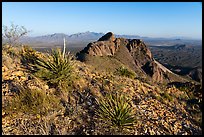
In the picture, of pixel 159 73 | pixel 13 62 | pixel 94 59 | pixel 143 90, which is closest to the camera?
pixel 13 62

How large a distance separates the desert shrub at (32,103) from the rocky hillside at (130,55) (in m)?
20.6

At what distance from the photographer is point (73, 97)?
7.68m

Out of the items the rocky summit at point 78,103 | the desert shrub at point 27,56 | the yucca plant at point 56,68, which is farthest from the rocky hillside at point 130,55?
the yucca plant at point 56,68

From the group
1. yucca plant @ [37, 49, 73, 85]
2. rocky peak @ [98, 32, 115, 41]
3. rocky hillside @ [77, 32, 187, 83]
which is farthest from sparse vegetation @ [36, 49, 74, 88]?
rocky peak @ [98, 32, 115, 41]

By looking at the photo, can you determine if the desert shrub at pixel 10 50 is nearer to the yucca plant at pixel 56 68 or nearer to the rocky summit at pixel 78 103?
the rocky summit at pixel 78 103

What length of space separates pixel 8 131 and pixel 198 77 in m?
47.3

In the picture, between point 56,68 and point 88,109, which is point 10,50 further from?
point 88,109

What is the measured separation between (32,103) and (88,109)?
1487 mm

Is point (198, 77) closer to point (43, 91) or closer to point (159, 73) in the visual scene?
point (159, 73)

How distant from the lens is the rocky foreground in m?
6.33

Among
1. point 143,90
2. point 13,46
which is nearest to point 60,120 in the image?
point 143,90

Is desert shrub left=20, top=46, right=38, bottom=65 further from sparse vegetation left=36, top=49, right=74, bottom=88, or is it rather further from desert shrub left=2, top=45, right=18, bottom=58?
sparse vegetation left=36, top=49, right=74, bottom=88

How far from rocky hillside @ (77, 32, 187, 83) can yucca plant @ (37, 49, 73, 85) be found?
1923 cm

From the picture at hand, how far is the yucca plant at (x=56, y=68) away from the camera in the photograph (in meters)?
7.80
